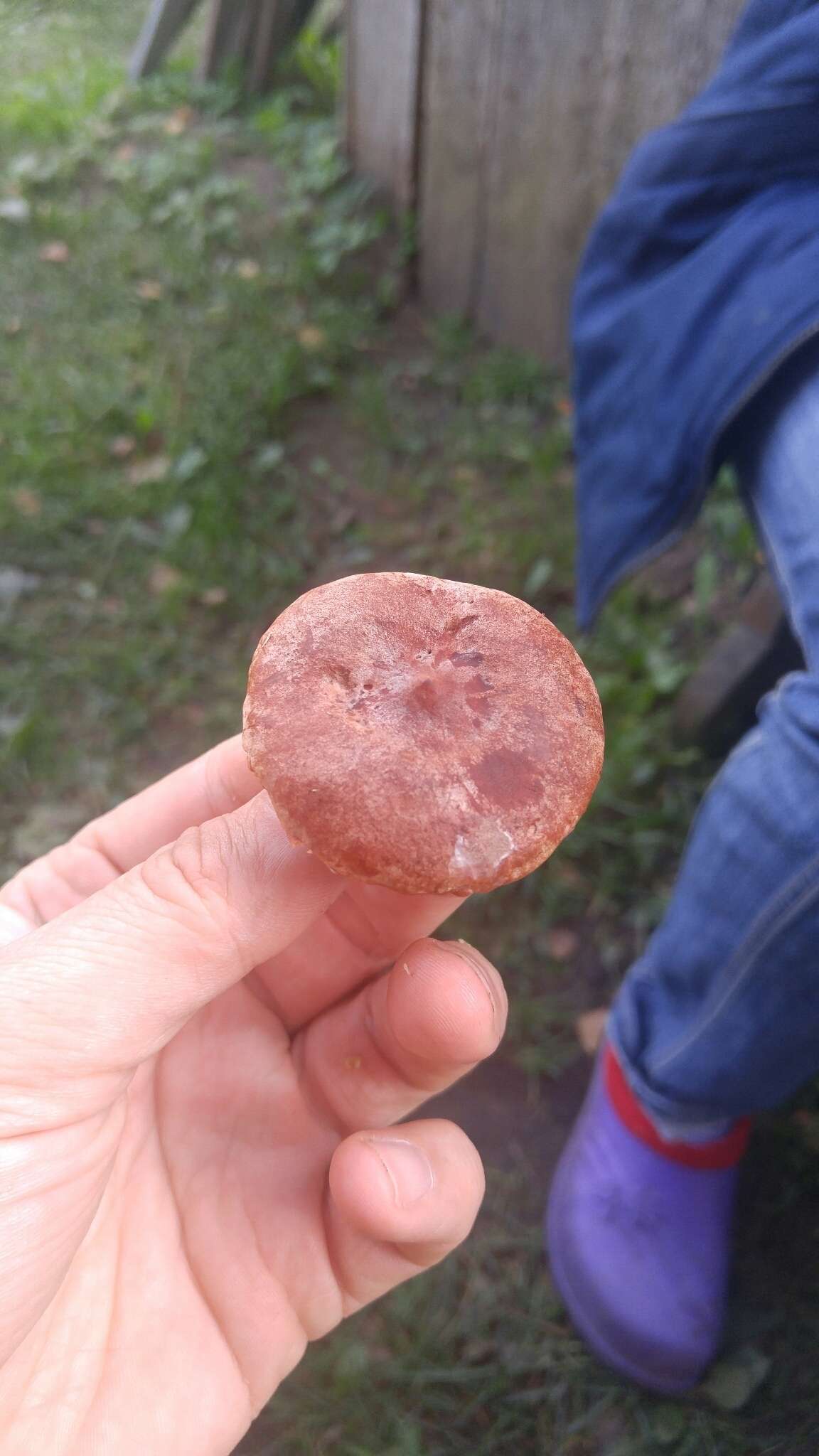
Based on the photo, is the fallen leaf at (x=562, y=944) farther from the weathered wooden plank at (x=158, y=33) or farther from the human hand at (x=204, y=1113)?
the weathered wooden plank at (x=158, y=33)

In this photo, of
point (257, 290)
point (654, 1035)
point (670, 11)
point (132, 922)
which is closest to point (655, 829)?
point (654, 1035)

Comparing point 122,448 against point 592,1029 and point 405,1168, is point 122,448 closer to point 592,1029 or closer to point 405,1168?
point 592,1029

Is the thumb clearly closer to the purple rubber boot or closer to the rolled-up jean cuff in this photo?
the rolled-up jean cuff

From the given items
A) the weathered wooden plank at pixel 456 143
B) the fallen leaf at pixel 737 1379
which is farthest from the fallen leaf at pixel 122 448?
the fallen leaf at pixel 737 1379

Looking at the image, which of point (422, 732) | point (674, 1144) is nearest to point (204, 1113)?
point (422, 732)

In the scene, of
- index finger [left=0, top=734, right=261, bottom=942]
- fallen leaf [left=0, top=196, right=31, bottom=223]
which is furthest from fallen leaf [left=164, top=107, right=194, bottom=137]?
index finger [left=0, top=734, right=261, bottom=942]

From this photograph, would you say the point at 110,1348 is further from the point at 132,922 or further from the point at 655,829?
the point at 655,829
